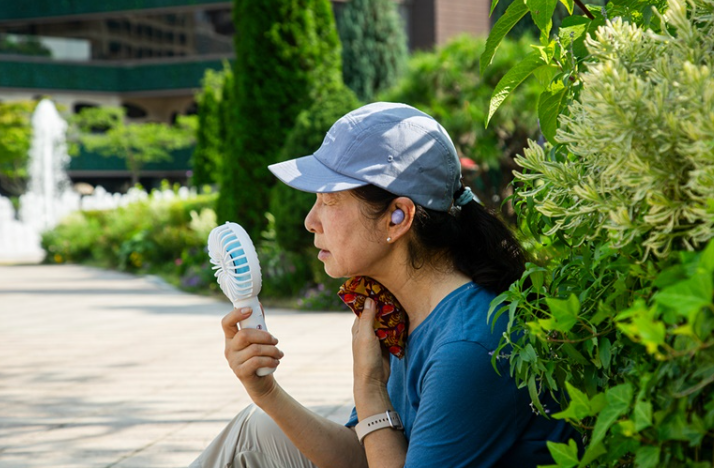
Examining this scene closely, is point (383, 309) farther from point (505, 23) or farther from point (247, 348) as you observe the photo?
point (505, 23)

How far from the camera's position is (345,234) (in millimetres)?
1937

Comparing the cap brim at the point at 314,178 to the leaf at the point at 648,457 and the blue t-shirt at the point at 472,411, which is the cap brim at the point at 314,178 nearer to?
the blue t-shirt at the point at 472,411

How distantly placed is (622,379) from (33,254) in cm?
2114

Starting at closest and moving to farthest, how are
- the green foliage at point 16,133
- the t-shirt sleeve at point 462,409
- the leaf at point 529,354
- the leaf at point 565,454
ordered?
the leaf at point 565,454, the leaf at point 529,354, the t-shirt sleeve at point 462,409, the green foliage at point 16,133

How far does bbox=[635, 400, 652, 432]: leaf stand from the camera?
43.0 inches

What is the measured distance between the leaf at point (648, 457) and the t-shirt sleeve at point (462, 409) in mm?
564

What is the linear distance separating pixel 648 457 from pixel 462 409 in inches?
23.3

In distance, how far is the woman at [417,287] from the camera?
5.59ft

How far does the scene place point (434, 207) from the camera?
193 centimetres

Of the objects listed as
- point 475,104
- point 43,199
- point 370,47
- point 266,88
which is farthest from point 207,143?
point 475,104

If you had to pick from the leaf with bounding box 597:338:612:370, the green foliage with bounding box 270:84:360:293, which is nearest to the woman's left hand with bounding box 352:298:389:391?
the leaf with bounding box 597:338:612:370

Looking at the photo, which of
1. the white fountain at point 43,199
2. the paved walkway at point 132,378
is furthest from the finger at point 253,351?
the white fountain at point 43,199

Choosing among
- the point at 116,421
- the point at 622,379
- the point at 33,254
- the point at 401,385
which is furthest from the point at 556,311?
the point at 33,254

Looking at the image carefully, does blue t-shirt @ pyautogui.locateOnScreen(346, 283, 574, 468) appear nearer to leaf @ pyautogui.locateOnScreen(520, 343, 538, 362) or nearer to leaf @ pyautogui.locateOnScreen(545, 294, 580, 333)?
leaf @ pyautogui.locateOnScreen(520, 343, 538, 362)
